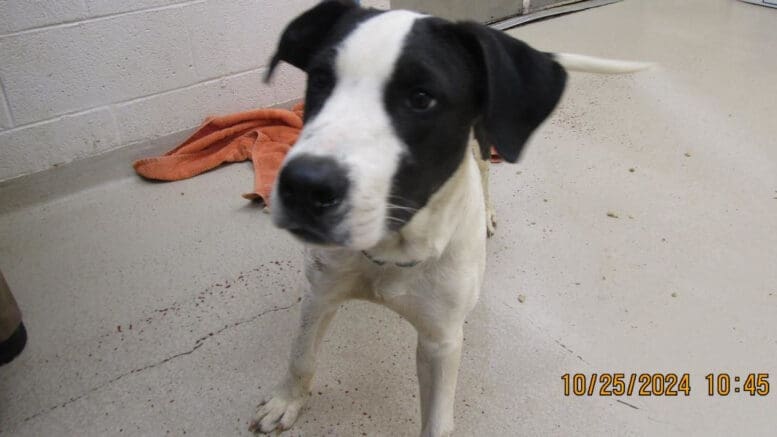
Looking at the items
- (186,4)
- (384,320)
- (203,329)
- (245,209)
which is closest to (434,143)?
(384,320)

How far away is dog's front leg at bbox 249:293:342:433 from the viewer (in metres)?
1.43

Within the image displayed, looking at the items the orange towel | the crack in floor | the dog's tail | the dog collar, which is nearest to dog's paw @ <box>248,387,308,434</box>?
the crack in floor

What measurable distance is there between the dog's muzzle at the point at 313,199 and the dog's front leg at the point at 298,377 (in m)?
0.48

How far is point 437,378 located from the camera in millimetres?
1363

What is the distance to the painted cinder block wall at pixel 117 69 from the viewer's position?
2.13 meters

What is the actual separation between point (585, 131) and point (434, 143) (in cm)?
201

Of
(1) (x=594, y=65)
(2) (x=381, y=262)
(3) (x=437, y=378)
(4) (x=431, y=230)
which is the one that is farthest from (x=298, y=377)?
(1) (x=594, y=65)

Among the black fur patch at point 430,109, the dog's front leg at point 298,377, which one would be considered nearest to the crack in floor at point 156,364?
the dog's front leg at point 298,377

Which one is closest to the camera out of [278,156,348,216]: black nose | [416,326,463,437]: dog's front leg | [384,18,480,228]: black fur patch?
[278,156,348,216]: black nose

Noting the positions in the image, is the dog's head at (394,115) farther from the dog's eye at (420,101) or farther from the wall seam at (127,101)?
the wall seam at (127,101)

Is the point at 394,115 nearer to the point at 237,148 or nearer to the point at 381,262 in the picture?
the point at 381,262

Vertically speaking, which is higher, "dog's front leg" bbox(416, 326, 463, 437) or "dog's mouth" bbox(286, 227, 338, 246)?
"dog's mouth" bbox(286, 227, 338, 246)
